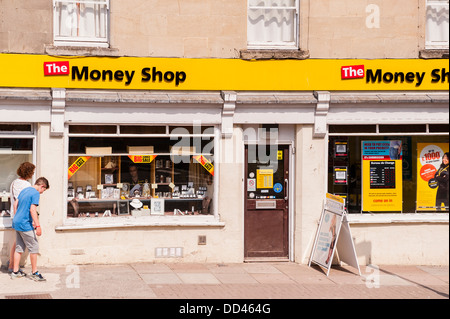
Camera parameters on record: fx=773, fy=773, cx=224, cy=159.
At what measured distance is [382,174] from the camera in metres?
13.8

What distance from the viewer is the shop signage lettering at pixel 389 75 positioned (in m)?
13.3

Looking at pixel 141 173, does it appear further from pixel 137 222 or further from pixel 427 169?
pixel 427 169

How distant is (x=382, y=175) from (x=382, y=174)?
18mm

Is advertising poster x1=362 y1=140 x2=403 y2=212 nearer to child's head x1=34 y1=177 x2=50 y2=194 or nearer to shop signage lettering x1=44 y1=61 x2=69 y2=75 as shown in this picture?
shop signage lettering x1=44 y1=61 x2=69 y2=75

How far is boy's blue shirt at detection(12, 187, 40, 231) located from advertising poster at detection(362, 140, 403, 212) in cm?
578

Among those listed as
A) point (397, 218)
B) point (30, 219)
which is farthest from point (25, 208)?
point (397, 218)

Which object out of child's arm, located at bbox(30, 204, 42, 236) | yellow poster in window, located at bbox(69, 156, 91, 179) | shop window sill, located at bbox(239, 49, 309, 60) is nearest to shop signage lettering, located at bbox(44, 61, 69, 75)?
yellow poster in window, located at bbox(69, 156, 91, 179)

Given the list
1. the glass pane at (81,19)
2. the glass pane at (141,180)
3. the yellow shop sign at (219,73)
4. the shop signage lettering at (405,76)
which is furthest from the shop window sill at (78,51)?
the shop signage lettering at (405,76)

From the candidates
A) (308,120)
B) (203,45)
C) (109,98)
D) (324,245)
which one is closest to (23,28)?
(109,98)

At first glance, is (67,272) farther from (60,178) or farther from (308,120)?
(308,120)

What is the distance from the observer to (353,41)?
13.3m

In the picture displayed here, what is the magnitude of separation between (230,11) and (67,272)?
5.07 metres

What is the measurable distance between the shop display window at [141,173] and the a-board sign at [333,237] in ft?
6.39

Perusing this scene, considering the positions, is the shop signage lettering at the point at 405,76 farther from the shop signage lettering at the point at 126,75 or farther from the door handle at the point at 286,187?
the shop signage lettering at the point at 126,75
